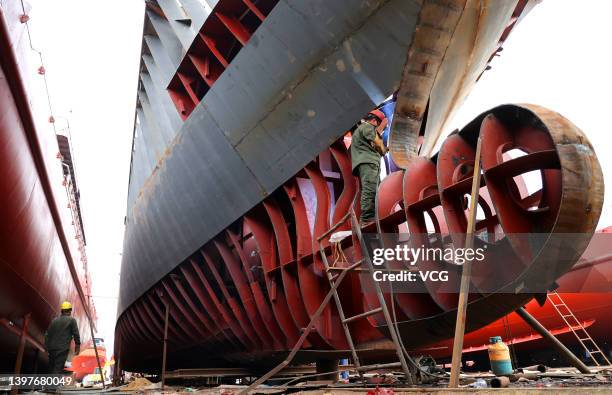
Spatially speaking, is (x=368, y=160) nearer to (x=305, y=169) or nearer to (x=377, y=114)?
(x=377, y=114)

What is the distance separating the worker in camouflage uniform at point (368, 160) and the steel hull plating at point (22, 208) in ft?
12.4

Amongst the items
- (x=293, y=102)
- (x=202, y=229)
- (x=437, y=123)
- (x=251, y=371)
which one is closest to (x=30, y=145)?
(x=202, y=229)

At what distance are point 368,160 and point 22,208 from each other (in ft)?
15.7

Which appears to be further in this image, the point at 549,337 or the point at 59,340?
the point at 59,340

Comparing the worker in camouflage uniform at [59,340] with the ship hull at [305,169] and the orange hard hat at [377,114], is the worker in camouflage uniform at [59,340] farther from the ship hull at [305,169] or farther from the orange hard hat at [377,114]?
the orange hard hat at [377,114]

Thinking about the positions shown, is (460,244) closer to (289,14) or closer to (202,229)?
(289,14)

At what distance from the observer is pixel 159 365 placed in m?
13.1

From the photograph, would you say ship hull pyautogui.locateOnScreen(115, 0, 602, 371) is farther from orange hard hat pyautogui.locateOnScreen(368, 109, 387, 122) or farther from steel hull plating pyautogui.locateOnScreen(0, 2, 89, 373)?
steel hull plating pyautogui.locateOnScreen(0, 2, 89, 373)

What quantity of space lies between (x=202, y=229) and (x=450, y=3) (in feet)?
14.5

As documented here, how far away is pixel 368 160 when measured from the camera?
412 centimetres

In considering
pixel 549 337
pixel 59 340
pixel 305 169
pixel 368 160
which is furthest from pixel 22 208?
pixel 549 337

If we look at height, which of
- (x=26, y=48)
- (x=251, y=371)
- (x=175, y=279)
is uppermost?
(x=26, y=48)

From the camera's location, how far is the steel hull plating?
5105mm

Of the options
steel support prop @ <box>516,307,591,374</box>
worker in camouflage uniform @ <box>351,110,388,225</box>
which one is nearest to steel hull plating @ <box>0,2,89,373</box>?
worker in camouflage uniform @ <box>351,110,388,225</box>
